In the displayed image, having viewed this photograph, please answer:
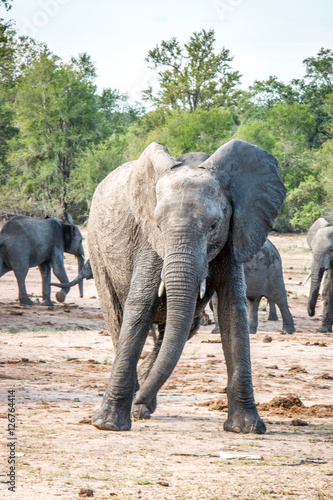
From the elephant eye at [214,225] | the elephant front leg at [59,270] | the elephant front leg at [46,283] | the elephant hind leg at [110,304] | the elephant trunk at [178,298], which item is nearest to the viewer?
the elephant trunk at [178,298]

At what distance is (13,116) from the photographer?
40.0 meters

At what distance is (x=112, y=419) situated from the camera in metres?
5.43

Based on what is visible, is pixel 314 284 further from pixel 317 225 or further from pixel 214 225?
pixel 214 225

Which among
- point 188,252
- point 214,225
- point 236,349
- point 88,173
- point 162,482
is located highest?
point 88,173

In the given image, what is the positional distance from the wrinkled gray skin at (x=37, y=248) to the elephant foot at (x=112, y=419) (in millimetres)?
10191

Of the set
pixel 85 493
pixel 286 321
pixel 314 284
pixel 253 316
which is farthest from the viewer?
pixel 314 284

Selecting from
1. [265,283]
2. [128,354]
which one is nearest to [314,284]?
[265,283]

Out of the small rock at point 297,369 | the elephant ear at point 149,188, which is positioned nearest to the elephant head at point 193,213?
the elephant ear at point 149,188

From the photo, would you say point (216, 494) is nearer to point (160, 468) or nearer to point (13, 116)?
point (160, 468)

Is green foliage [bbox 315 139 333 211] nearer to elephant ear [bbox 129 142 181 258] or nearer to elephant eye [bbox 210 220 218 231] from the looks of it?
elephant ear [bbox 129 142 181 258]

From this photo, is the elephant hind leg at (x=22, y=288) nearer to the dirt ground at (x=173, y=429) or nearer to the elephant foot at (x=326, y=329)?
the dirt ground at (x=173, y=429)

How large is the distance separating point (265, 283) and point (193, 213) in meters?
7.99

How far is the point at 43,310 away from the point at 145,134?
36.1m

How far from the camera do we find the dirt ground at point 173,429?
3.89m
